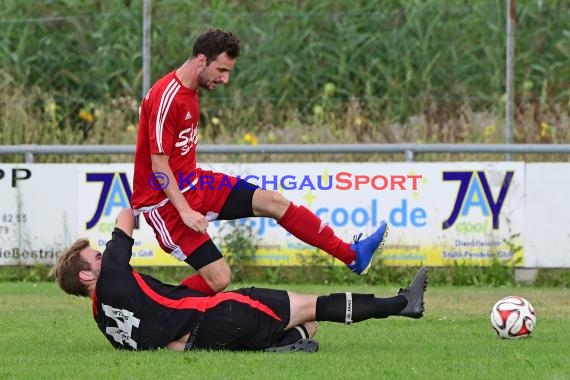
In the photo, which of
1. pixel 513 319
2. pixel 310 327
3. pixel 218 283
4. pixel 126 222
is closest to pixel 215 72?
pixel 126 222

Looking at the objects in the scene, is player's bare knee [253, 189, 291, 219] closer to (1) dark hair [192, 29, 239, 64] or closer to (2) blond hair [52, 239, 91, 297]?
(1) dark hair [192, 29, 239, 64]

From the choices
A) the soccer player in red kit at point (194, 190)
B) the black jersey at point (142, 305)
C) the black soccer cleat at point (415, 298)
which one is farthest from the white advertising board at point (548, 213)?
the black jersey at point (142, 305)

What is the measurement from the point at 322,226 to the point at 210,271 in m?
0.92

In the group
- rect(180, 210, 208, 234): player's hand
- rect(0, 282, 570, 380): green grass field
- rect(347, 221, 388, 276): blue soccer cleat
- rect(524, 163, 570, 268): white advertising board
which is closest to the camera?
rect(0, 282, 570, 380): green grass field

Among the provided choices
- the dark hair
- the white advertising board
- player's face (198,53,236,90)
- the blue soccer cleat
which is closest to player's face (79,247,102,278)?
player's face (198,53,236,90)

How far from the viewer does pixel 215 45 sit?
10016 mm

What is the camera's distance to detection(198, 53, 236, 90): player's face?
33.0ft

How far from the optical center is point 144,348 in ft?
31.6

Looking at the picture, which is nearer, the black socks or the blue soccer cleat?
the black socks

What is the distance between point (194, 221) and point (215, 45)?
124cm

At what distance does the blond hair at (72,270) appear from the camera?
963cm

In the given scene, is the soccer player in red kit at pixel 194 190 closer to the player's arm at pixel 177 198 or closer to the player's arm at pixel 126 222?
the player's arm at pixel 177 198

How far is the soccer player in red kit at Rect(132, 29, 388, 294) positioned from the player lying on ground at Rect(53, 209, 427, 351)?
0.45 metres

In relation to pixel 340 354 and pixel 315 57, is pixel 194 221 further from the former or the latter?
pixel 315 57
